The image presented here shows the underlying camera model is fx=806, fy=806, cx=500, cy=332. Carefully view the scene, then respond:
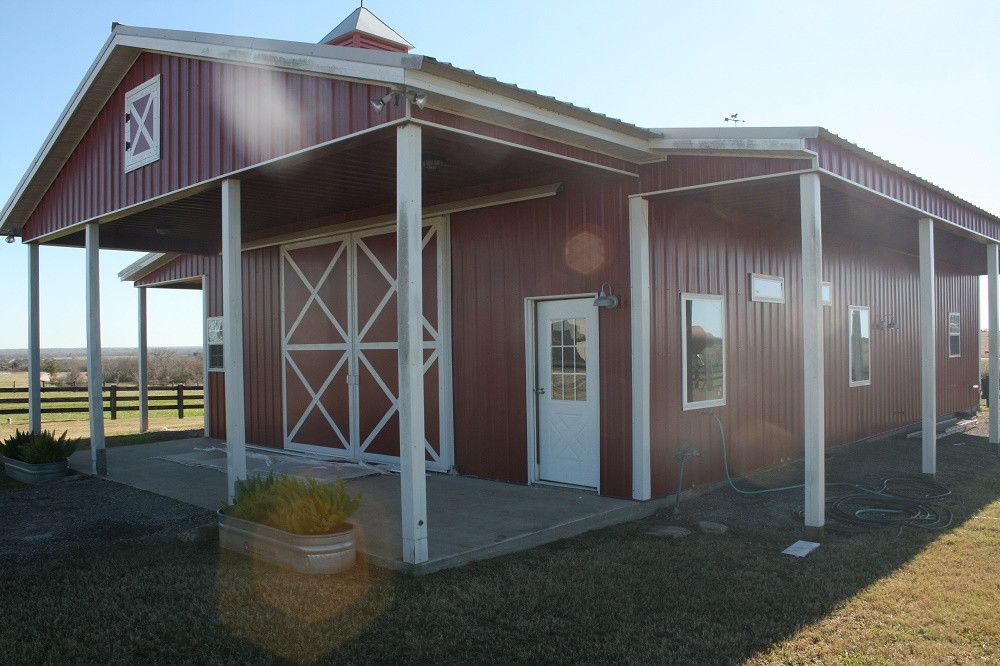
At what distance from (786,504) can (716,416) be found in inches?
47.3

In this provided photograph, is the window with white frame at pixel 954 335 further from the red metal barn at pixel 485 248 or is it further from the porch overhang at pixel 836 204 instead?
the red metal barn at pixel 485 248

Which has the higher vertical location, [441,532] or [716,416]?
[716,416]

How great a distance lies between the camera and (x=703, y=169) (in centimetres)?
720

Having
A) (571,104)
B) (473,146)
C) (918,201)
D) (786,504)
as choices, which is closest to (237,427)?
(473,146)

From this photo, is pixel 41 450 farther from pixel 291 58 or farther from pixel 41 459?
pixel 291 58

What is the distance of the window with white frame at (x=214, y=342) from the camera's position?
13.1m

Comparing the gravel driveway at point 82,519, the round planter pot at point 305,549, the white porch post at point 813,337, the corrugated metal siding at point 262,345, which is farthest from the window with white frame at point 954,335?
the gravel driveway at point 82,519

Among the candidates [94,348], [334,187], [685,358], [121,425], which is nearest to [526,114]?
[334,187]

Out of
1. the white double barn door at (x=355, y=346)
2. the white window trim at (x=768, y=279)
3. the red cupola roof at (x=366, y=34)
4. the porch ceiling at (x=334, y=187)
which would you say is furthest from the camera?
the red cupola roof at (x=366, y=34)

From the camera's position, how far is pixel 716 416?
28.1 feet

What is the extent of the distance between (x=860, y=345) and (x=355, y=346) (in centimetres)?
749

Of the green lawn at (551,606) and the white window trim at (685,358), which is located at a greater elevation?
the white window trim at (685,358)

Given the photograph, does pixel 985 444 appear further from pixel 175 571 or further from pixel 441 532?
pixel 175 571

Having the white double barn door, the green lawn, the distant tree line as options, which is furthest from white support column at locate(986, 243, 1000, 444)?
the distant tree line
